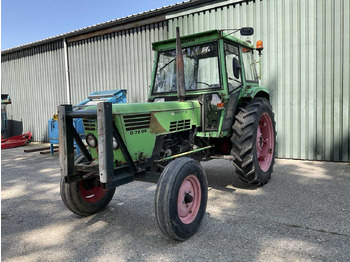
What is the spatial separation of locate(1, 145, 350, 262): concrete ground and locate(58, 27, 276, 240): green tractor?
24 cm

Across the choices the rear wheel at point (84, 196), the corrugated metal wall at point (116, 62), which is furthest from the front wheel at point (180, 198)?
the corrugated metal wall at point (116, 62)

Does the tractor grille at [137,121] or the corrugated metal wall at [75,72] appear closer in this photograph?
the tractor grille at [137,121]

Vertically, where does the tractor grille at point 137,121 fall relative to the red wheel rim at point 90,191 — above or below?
above

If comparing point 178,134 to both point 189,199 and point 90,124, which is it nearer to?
point 189,199

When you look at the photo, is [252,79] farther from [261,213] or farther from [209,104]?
[261,213]

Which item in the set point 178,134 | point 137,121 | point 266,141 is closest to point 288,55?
point 266,141

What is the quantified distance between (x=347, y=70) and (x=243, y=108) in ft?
10.1

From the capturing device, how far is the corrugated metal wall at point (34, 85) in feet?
36.4

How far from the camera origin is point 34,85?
11758 mm

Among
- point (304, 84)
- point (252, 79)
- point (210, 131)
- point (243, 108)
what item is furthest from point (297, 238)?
point (304, 84)

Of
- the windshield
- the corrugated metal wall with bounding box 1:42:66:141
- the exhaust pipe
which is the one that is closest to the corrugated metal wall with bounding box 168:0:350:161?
the windshield

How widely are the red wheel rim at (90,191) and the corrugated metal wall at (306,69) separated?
4666mm

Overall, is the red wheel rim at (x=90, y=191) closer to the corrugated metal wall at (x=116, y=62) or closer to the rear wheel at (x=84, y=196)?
the rear wheel at (x=84, y=196)

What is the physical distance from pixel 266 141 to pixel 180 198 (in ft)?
8.70
